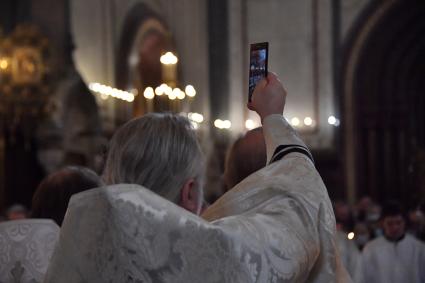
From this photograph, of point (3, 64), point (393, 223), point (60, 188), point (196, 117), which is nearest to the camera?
point (60, 188)

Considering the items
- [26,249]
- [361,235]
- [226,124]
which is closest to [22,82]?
[226,124]

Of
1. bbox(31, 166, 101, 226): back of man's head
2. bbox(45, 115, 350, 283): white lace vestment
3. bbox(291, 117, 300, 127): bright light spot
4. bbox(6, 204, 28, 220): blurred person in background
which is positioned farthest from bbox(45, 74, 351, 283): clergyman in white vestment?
bbox(291, 117, 300, 127): bright light spot

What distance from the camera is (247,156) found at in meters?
3.84

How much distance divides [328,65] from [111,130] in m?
4.81

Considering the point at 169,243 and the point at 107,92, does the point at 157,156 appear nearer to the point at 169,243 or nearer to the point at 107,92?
the point at 169,243

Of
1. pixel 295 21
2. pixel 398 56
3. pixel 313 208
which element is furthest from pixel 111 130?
pixel 313 208

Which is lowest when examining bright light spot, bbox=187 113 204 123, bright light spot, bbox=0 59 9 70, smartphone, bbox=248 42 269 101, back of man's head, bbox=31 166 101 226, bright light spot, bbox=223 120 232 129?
bright light spot, bbox=223 120 232 129

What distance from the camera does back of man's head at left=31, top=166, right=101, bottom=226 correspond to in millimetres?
4309

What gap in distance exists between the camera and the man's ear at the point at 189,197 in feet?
9.37

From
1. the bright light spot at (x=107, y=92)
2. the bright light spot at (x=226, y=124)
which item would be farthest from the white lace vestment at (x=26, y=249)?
the bright light spot at (x=107, y=92)

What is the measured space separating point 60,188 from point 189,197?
5.05 feet

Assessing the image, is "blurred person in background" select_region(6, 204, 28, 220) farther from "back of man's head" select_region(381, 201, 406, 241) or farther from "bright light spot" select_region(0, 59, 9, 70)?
"bright light spot" select_region(0, 59, 9, 70)

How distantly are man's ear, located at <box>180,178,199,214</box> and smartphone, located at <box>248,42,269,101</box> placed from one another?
1.44 feet

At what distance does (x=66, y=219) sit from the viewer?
269cm
